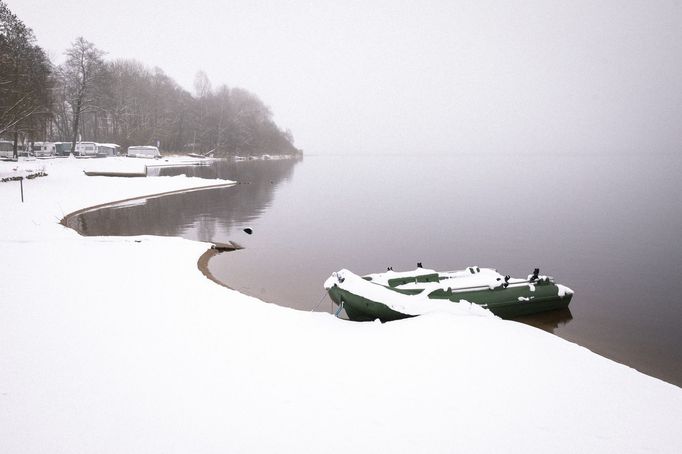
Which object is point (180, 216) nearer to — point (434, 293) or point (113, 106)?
point (434, 293)

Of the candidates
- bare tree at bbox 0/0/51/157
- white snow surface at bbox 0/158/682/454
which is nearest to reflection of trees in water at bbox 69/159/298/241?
white snow surface at bbox 0/158/682/454

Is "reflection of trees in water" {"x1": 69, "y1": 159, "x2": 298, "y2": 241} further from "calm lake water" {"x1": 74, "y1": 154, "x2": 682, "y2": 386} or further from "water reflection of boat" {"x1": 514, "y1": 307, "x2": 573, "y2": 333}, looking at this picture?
"water reflection of boat" {"x1": 514, "y1": 307, "x2": 573, "y2": 333}

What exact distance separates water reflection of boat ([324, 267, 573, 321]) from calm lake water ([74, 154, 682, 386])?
0.89 meters

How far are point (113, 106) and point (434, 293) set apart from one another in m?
88.3

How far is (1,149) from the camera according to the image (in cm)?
5619

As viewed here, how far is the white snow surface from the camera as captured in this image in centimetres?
539

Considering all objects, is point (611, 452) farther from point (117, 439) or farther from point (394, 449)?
point (117, 439)

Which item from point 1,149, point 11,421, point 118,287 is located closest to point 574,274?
point 118,287

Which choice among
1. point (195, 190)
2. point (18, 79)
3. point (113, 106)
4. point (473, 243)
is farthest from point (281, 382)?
point (113, 106)

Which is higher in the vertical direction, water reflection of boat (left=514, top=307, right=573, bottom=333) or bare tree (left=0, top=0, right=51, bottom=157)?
bare tree (left=0, top=0, right=51, bottom=157)

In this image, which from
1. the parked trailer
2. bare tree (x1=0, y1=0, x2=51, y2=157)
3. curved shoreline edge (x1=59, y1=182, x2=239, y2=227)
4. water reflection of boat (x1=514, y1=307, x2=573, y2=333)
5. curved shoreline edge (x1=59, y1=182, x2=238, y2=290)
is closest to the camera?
water reflection of boat (x1=514, y1=307, x2=573, y2=333)

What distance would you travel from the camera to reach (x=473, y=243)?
24.9 metres

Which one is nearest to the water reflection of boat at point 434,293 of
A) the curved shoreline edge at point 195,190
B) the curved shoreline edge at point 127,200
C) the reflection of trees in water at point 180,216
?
the curved shoreline edge at point 195,190

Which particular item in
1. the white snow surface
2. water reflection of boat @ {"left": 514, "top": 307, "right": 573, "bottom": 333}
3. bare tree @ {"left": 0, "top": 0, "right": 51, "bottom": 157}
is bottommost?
water reflection of boat @ {"left": 514, "top": 307, "right": 573, "bottom": 333}
